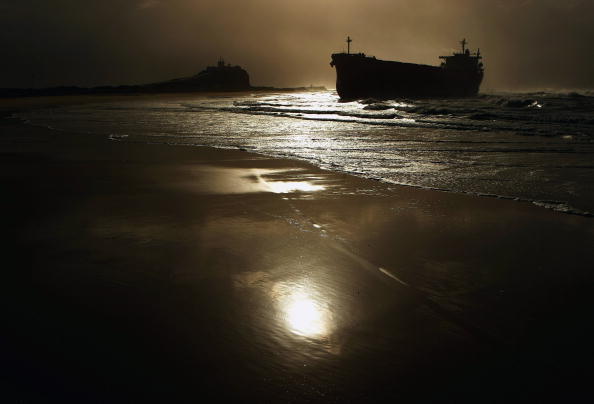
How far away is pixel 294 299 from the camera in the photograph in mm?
2992

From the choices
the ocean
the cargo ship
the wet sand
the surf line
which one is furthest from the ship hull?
the surf line

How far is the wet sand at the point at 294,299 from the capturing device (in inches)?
84.5

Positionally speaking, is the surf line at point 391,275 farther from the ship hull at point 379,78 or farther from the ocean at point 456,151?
the ship hull at point 379,78

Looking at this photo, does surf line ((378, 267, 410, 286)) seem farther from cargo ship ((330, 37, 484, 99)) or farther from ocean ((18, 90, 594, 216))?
cargo ship ((330, 37, 484, 99))

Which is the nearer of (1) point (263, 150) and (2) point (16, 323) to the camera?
(2) point (16, 323)

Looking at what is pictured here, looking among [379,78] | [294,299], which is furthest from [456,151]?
[379,78]

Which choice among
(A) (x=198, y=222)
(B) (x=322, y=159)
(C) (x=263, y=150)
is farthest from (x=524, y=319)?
(C) (x=263, y=150)

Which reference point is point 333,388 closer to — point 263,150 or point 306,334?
point 306,334

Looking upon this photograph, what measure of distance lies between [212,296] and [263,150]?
7.96 metres

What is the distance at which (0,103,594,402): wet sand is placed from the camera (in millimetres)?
2146

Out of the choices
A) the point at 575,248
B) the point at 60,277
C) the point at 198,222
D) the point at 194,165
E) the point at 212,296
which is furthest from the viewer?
the point at 194,165

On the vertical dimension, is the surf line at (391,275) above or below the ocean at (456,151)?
below

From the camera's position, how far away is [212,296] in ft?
10.0

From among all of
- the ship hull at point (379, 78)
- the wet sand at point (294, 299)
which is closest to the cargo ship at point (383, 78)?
the ship hull at point (379, 78)
